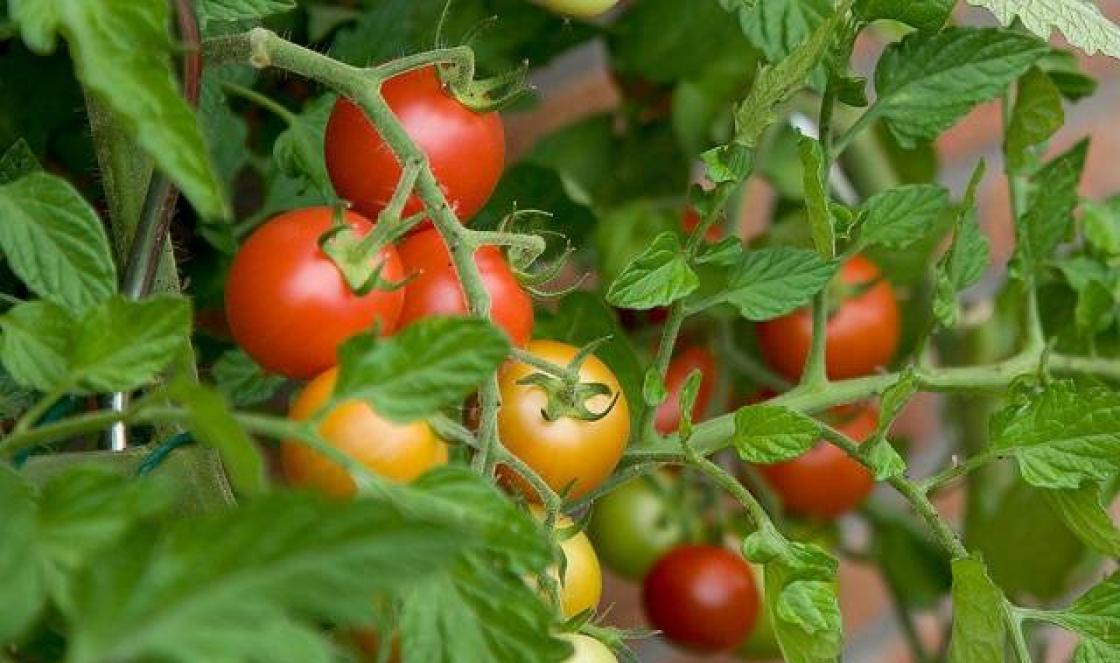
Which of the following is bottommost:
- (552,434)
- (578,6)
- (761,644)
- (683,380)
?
(761,644)

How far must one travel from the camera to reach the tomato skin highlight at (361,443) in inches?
14.1

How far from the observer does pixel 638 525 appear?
73cm

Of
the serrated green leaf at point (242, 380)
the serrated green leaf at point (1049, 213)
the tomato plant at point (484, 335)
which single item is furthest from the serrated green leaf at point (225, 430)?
the serrated green leaf at point (1049, 213)

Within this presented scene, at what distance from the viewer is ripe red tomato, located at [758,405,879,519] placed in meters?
0.73

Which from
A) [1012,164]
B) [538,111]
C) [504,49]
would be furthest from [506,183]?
[538,111]

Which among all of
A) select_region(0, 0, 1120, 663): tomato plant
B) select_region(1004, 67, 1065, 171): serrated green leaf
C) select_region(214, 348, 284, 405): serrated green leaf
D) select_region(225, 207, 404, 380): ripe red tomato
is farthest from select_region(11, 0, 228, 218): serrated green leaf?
select_region(1004, 67, 1065, 171): serrated green leaf

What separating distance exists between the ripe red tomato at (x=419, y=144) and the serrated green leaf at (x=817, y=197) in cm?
9

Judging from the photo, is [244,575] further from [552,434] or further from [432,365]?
[552,434]

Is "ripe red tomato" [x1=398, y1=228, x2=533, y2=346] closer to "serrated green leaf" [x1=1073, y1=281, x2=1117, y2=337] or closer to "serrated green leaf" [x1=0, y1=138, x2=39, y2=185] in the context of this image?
"serrated green leaf" [x1=0, y1=138, x2=39, y2=185]

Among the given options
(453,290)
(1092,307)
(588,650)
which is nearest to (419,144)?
(453,290)

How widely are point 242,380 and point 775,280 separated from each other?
0.18m

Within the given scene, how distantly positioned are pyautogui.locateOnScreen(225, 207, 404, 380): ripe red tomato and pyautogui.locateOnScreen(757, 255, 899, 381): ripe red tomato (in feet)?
1.02

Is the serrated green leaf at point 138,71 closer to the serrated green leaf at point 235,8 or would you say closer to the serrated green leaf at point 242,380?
the serrated green leaf at point 235,8

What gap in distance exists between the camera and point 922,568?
0.86 meters
